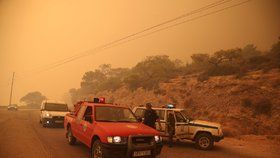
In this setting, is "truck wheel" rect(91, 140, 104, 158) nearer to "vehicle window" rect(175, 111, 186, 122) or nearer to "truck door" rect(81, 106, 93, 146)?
"truck door" rect(81, 106, 93, 146)

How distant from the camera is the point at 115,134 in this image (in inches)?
275

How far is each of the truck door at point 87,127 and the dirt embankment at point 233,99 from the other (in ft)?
39.8

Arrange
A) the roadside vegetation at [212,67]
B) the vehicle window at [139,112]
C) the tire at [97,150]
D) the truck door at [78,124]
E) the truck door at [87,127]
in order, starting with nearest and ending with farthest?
the tire at [97,150]
the truck door at [87,127]
the truck door at [78,124]
the vehicle window at [139,112]
the roadside vegetation at [212,67]

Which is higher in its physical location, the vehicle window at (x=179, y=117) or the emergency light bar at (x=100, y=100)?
the emergency light bar at (x=100, y=100)

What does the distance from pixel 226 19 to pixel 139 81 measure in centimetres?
11381

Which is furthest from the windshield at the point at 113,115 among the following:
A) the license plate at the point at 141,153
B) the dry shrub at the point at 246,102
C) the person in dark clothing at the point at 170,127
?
the dry shrub at the point at 246,102

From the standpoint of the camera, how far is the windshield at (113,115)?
8445mm

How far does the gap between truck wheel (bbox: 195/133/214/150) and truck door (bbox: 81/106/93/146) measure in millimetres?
5561

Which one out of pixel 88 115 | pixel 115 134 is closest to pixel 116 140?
pixel 115 134

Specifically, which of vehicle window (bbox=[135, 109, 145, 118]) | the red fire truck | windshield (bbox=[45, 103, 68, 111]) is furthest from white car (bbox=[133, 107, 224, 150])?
windshield (bbox=[45, 103, 68, 111])

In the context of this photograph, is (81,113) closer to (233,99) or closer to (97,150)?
(97,150)

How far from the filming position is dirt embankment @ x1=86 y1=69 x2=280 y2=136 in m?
20.4

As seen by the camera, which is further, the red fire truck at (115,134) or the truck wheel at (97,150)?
the truck wheel at (97,150)

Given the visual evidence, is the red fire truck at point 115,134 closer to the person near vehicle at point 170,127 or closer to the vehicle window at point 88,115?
the vehicle window at point 88,115
